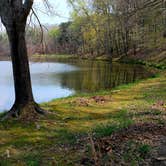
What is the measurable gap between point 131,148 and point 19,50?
5.33 m

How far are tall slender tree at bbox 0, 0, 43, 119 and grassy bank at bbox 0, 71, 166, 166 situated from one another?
0.50m

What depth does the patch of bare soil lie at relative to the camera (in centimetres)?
612

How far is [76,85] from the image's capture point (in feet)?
95.6

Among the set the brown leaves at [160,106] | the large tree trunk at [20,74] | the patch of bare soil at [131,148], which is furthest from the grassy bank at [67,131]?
the large tree trunk at [20,74]

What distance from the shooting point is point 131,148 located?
6.72 m

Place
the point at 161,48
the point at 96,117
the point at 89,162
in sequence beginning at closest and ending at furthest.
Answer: the point at 89,162
the point at 96,117
the point at 161,48

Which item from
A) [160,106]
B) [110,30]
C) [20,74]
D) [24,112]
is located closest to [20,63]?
[20,74]

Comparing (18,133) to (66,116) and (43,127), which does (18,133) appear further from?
(66,116)

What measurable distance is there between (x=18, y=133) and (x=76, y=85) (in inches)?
780

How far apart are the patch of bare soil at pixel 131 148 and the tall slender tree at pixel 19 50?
3.71m

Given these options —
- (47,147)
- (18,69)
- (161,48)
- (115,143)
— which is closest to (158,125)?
(115,143)

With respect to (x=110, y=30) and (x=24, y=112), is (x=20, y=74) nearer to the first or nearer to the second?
(x=24, y=112)

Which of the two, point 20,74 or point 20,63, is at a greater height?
point 20,63

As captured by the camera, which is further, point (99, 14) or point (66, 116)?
point (99, 14)
